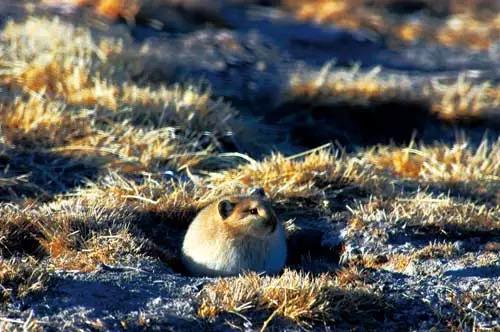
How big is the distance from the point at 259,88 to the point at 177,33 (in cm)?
366

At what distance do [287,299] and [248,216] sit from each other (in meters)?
1.01

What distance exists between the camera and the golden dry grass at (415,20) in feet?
58.7

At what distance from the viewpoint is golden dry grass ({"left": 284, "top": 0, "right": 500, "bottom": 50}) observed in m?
17.9

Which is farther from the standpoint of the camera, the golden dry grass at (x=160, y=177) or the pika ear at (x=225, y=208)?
the pika ear at (x=225, y=208)

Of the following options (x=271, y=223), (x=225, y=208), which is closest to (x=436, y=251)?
(x=271, y=223)

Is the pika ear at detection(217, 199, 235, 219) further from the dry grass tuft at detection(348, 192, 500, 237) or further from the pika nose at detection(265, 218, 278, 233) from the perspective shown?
the dry grass tuft at detection(348, 192, 500, 237)

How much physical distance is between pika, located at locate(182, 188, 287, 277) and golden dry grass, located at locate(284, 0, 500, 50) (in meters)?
11.9

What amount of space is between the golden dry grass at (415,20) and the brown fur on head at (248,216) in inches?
466

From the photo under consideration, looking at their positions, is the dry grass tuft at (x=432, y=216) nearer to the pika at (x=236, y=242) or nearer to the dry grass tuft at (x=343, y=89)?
the pika at (x=236, y=242)

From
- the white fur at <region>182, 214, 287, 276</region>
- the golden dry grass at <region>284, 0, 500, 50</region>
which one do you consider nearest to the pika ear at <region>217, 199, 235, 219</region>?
the white fur at <region>182, 214, 287, 276</region>

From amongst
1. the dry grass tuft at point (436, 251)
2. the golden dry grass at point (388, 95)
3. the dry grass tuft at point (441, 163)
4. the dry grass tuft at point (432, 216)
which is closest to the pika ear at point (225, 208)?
the dry grass tuft at point (432, 216)

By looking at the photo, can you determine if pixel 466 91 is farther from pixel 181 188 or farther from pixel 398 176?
pixel 181 188

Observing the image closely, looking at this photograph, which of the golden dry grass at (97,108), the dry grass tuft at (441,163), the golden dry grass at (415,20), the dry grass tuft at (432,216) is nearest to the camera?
the dry grass tuft at (432,216)

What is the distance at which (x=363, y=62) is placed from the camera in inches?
597
